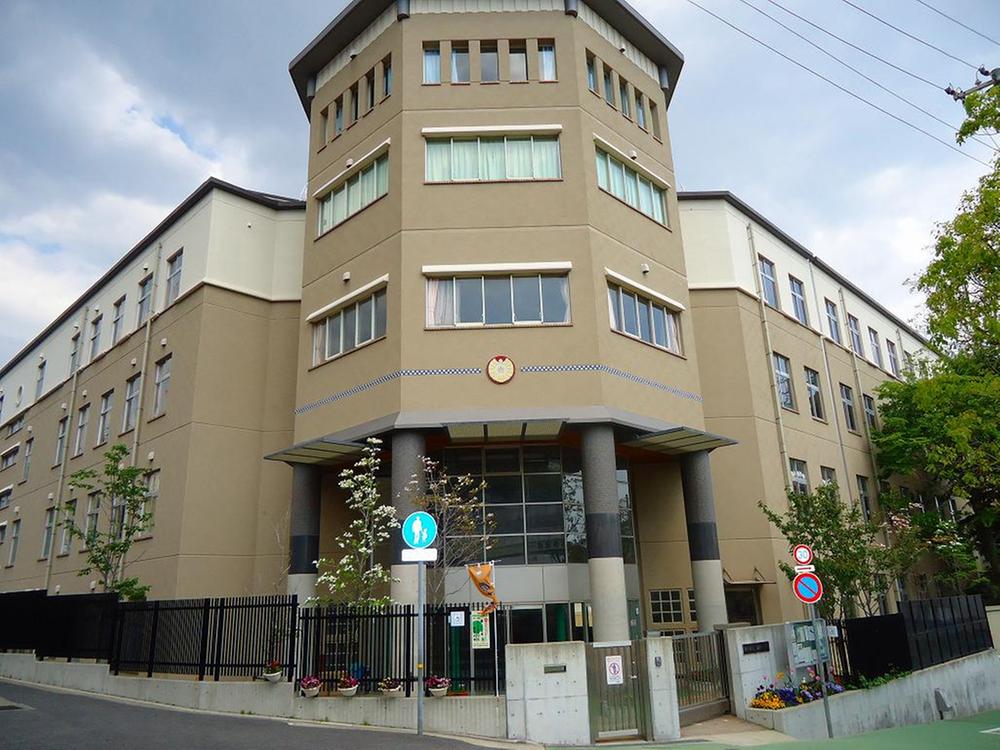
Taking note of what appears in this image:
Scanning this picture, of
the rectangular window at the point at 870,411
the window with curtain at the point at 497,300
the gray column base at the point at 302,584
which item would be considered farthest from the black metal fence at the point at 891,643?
the rectangular window at the point at 870,411

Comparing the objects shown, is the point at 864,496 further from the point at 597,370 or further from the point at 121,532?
the point at 121,532

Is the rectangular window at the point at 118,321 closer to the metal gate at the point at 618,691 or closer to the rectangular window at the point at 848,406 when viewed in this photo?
the metal gate at the point at 618,691

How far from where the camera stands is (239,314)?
25.9m

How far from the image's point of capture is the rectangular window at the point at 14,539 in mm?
37241

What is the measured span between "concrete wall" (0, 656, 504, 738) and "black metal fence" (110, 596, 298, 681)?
0.33m

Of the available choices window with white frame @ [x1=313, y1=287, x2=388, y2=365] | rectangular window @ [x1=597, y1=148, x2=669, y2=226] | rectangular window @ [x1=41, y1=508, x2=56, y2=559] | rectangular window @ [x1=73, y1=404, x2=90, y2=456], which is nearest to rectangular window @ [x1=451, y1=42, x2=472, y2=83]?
rectangular window @ [x1=597, y1=148, x2=669, y2=226]

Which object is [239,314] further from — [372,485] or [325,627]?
[325,627]

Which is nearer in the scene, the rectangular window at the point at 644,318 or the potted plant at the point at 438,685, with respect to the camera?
the potted plant at the point at 438,685

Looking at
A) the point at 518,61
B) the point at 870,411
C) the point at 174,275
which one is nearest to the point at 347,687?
the point at 518,61

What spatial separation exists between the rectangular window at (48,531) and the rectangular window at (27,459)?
204 inches

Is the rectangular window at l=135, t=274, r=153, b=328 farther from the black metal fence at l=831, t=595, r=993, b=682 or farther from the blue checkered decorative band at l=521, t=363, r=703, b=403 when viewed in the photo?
the black metal fence at l=831, t=595, r=993, b=682

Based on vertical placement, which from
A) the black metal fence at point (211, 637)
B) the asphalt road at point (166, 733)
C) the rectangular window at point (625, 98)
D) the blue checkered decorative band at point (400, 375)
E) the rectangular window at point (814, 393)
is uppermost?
the rectangular window at point (625, 98)

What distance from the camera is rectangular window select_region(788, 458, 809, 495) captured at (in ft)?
89.8

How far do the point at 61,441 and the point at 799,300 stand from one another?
33424mm
